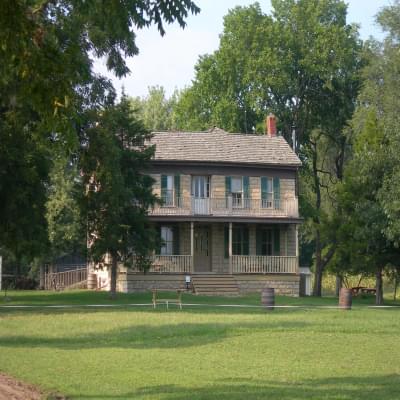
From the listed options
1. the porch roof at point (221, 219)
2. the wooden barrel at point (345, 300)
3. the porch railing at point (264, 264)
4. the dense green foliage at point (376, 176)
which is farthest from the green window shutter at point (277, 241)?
the wooden barrel at point (345, 300)

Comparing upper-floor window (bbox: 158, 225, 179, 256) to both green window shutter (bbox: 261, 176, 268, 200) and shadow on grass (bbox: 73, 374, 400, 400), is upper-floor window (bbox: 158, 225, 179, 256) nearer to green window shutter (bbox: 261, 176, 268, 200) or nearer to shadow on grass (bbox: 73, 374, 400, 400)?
green window shutter (bbox: 261, 176, 268, 200)

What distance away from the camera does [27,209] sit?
32.2 m

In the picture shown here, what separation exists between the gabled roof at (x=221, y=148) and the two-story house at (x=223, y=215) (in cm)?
6

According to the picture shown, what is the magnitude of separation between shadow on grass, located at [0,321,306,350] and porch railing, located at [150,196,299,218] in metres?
20.4

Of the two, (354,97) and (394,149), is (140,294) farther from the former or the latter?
(354,97)

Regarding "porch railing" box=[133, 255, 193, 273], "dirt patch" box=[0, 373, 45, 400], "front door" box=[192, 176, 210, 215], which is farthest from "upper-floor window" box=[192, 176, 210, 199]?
"dirt patch" box=[0, 373, 45, 400]

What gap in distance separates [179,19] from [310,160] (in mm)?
48958

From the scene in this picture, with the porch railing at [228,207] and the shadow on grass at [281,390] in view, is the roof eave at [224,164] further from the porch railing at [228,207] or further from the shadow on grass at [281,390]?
the shadow on grass at [281,390]

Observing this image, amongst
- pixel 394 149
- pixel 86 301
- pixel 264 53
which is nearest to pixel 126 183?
pixel 86 301

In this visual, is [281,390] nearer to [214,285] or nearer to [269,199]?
[214,285]

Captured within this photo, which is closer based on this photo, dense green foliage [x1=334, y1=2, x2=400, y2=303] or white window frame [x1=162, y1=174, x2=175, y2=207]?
dense green foliage [x1=334, y1=2, x2=400, y2=303]

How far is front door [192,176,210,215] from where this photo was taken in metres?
45.7

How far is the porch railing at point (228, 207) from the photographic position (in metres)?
45.6

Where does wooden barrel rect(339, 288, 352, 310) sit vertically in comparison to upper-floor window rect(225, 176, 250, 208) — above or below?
below
